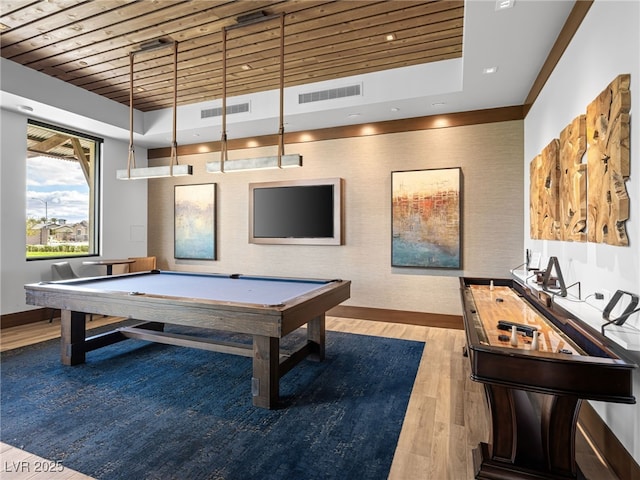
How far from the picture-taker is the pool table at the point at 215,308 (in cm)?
251

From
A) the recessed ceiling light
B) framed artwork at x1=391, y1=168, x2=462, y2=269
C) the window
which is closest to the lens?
the recessed ceiling light

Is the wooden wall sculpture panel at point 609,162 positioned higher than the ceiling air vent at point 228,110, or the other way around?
the ceiling air vent at point 228,110

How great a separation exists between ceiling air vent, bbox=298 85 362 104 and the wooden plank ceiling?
16 centimetres

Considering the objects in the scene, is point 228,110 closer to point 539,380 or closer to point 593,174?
point 593,174

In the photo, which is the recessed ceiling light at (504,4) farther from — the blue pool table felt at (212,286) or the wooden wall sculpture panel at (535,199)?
the blue pool table felt at (212,286)

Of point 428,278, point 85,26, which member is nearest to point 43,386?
point 85,26

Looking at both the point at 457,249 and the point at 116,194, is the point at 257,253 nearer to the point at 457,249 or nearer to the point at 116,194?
the point at 116,194

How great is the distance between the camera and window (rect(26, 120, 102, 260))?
512cm

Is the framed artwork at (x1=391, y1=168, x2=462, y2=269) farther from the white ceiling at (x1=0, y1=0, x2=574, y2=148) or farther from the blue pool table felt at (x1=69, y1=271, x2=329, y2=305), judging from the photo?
the blue pool table felt at (x1=69, y1=271, x2=329, y2=305)

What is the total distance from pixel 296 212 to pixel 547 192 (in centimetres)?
346

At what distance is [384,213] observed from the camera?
5156 millimetres

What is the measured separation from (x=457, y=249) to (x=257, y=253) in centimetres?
317

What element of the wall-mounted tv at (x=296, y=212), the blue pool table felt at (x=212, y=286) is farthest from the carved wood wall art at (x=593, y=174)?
the wall-mounted tv at (x=296, y=212)

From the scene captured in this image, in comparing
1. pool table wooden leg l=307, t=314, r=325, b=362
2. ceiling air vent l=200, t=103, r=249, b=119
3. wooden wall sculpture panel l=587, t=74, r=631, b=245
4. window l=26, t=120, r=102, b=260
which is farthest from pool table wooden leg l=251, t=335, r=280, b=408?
window l=26, t=120, r=102, b=260
